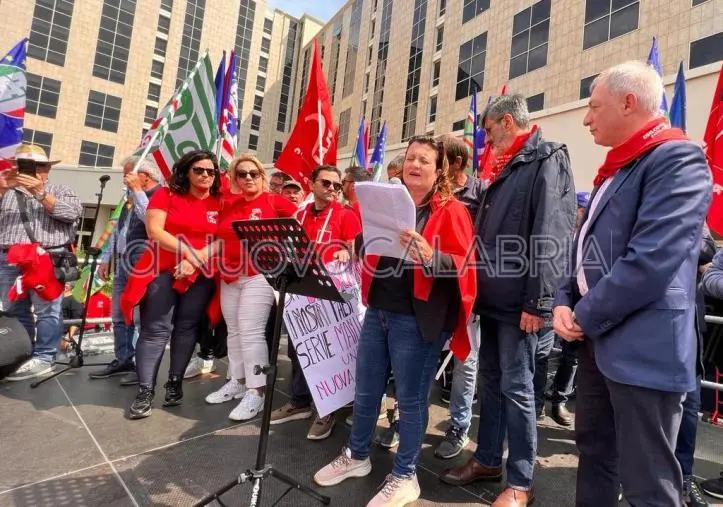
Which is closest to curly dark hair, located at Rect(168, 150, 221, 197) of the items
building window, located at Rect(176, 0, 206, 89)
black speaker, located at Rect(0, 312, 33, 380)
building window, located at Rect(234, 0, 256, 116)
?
black speaker, located at Rect(0, 312, 33, 380)

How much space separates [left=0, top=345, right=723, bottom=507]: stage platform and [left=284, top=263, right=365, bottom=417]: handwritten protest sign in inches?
15.5

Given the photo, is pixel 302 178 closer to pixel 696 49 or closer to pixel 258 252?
pixel 258 252

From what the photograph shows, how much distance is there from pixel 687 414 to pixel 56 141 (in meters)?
41.1

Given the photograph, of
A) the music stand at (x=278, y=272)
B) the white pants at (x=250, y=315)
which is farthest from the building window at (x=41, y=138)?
the music stand at (x=278, y=272)

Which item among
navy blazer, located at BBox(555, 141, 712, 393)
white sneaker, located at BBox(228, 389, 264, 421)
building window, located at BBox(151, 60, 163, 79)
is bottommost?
white sneaker, located at BBox(228, 389, 264, 421)

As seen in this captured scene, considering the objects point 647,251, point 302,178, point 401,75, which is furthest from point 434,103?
point 647,251

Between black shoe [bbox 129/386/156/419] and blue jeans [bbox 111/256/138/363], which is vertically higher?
blue jeans [bbox 111/256/138/363]

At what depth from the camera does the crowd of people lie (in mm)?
1460

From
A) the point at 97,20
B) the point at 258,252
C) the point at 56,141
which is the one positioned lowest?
the point at 258,252

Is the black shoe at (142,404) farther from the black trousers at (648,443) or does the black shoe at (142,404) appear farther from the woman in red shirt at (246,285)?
the black trousers at (648,443)

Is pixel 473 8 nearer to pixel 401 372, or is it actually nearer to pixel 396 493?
pixel 401 372

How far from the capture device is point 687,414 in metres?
2.44

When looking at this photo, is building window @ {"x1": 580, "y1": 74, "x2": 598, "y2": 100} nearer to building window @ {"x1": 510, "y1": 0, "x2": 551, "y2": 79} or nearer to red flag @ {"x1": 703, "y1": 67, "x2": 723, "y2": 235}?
building window @ {"x1": 510, "y1": 0, "x2": 551, "y2": 79}

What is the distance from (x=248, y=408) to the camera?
128 inches
